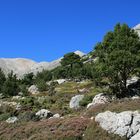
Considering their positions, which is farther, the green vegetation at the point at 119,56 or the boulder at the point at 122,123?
the green vegetation at the point at 119,56

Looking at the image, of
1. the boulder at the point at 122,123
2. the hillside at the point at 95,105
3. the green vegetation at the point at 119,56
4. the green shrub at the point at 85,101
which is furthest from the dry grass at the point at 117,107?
the green vegetation at the point at 119,56

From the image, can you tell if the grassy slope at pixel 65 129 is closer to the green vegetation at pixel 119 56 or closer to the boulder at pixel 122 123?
the boulder at pixel 122 123

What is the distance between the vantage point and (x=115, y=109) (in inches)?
1281

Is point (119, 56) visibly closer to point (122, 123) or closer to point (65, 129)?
point (65, 129)

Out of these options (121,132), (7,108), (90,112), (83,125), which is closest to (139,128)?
(121,132)

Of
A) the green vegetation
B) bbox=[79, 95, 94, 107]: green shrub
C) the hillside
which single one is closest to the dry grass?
the hillside

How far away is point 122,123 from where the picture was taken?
1085 inches

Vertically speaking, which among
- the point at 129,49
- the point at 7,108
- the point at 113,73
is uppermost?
the point at 129,49

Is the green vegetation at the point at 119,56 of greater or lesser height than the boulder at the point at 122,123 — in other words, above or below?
above

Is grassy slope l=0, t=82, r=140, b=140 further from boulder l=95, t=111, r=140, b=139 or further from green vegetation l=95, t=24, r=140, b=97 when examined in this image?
green vegetation l=95, t=24, r=140, b=97

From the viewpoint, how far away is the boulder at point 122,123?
27.2m

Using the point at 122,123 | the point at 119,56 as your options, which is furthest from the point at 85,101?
the point at 122,123

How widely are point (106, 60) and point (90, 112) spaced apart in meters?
22.5

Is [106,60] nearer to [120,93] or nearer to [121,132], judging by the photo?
[120,93]
